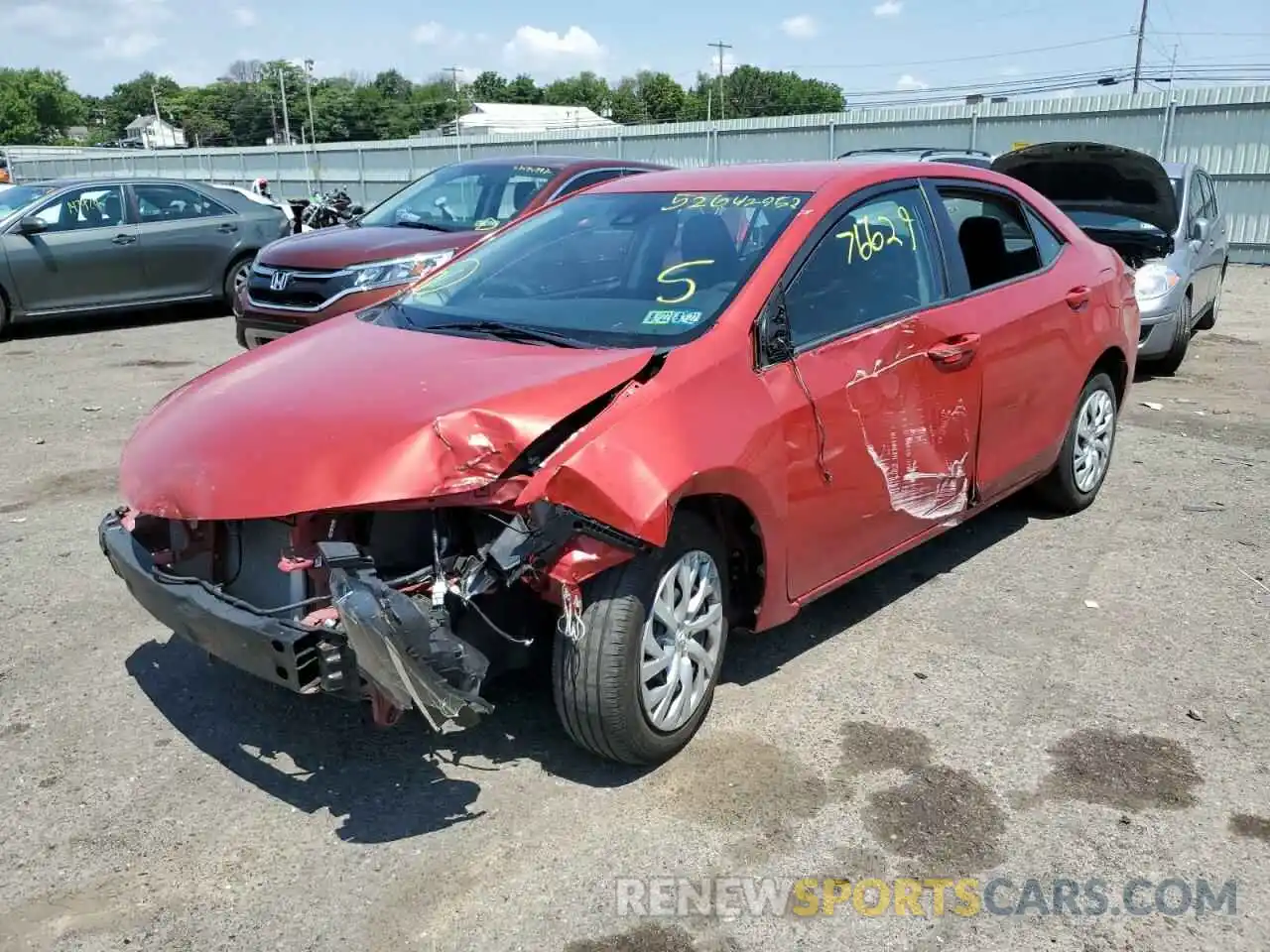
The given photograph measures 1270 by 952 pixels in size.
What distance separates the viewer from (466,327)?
384 cm

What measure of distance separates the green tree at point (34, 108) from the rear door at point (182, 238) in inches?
4516

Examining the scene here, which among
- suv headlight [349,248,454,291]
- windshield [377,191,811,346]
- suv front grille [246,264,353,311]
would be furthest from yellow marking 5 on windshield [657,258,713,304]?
suv front grille [246,264,353,311]

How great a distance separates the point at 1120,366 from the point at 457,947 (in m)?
4.60

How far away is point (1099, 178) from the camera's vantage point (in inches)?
377

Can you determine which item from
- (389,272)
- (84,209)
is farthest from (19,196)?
(389,272)

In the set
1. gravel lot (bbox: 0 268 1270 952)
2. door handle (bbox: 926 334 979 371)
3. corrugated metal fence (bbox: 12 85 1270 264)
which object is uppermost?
corrugated metal fence (bbox: 12 85 1270 264)

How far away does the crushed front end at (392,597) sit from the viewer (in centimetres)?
272

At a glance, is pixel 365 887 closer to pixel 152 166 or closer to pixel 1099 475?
pixel 1099 475

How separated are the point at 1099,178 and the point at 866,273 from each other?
6682 mm

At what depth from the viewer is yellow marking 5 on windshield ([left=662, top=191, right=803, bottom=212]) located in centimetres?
398

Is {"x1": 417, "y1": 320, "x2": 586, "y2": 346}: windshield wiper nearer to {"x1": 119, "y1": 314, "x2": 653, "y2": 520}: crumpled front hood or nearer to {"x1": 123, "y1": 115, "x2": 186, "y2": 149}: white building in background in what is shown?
{"x1": 119, "y1": 314, "x2": 653, "y2": 520}: crumpled front hood

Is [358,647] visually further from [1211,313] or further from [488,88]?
[488,88]

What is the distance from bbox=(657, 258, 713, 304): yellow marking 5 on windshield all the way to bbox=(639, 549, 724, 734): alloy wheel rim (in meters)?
0.91

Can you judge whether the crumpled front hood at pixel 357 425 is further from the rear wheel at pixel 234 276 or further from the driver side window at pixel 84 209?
the rear wheel at pixel 234 276
